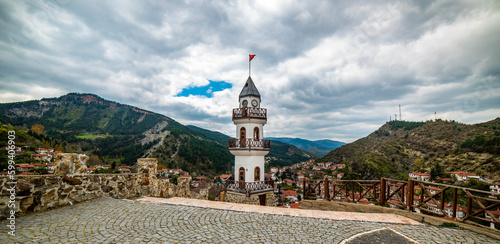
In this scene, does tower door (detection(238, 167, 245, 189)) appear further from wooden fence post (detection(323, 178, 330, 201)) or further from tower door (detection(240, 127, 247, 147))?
wooden fence post (detection(323, 178, 330, 201))

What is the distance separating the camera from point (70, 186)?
671 centimetres

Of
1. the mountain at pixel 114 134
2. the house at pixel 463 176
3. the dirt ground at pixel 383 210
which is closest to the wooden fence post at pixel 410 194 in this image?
the dirt ground at pixel 383 210

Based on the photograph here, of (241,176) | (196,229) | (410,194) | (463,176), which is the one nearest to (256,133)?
(241,176)

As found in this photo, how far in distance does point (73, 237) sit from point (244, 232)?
137 inches

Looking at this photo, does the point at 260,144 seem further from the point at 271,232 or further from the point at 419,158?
the point at 419,158

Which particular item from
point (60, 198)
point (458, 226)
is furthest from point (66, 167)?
point (458, 226)

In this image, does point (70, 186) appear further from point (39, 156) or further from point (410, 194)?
point (39, 156)

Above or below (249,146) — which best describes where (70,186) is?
below

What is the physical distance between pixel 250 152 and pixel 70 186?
37.9ft

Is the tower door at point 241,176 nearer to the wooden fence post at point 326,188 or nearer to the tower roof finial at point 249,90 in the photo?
the tower roof finial at point 249,90

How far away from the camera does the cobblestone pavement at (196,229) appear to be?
437cm

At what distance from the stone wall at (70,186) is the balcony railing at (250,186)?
7.59 meters

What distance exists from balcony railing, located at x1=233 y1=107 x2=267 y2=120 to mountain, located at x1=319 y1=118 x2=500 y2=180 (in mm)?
43764

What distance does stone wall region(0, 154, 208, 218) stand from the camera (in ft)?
17.6
